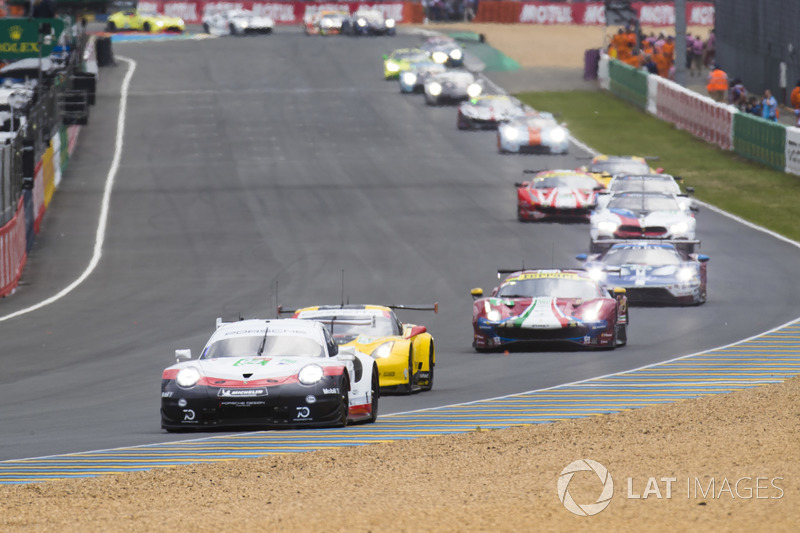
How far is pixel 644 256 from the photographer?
2823cm

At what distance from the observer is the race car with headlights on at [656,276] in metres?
27.6

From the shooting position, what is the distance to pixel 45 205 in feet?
134

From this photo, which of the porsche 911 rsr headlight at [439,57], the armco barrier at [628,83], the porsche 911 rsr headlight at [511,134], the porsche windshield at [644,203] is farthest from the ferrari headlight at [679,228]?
the porsche 911 rsr headlight at [439,57]

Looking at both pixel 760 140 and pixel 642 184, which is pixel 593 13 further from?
pixel 642 184

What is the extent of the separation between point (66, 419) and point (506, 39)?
69.6 metres

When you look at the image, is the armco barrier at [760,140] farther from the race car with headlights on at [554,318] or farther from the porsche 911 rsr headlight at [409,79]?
the race car with headlights on at [554,318]

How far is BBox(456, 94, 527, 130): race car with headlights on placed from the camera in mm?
53594

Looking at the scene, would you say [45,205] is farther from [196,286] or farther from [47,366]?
[47,366]

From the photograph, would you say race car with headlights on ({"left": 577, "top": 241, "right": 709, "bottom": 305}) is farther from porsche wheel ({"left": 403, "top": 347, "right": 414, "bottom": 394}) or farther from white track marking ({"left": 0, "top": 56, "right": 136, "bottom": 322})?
white track marking ({"left": 0, "top": 56, "right": 136, "bottom": 322})

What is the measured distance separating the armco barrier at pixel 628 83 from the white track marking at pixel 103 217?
19602 millimetres

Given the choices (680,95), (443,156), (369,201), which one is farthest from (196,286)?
(680,95)

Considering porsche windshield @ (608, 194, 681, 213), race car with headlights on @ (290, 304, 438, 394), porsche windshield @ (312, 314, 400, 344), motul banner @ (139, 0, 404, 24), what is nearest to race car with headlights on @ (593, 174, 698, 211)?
porsche windshield @ (608, 194, 681, 213)

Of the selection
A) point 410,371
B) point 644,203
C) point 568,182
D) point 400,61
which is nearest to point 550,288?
point 410,371

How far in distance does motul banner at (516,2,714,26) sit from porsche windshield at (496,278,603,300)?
72.4 meters
